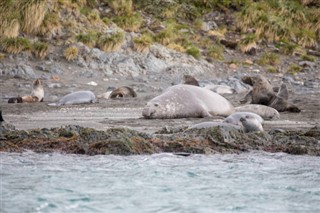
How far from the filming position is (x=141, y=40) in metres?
20.4

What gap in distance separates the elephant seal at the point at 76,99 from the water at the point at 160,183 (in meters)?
6.71

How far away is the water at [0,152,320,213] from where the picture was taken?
481 centimetres

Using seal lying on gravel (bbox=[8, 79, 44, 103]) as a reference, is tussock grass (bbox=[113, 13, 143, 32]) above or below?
above

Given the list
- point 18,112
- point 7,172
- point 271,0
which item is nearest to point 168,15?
point 271,0

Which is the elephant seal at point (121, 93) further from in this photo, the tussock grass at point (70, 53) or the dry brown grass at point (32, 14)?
the dry brown grass at point (32, 14)

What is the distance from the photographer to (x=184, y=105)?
10484mm

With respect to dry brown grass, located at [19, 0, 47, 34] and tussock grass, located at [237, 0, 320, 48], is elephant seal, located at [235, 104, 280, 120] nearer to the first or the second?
dry brown grass, located at [19, 0, 47, 34]

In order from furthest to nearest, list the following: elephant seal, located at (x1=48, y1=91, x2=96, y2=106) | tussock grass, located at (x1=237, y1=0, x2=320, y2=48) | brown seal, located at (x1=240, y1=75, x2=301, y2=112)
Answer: tussock grass, located at (x1=237, y1=0, x2=320, y2=48), elephant seal, located at (x1=48, y1=91, x2=96, y2=106), brown seal, located at (x1=240, y1=75, x2=301, y2=112)

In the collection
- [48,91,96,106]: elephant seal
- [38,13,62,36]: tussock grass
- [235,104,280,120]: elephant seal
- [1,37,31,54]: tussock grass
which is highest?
[38,13,62,36]: tussock grass

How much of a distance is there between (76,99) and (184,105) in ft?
12.2

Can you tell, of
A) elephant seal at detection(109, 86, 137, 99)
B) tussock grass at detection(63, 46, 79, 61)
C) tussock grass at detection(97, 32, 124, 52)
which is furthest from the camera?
tussock grass at detection(97, 32, 124, 52)

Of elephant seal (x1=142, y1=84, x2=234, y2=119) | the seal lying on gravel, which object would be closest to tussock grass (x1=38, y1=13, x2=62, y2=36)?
the seal lying on gravel

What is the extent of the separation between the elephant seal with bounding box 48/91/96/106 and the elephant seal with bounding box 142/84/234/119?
3297 millimetres

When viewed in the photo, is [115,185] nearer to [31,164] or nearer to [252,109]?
[31,164]
